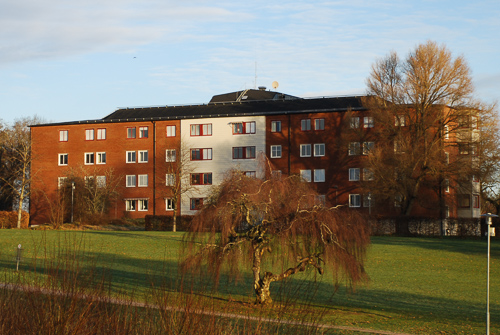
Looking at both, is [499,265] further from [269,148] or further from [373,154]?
[269,148]

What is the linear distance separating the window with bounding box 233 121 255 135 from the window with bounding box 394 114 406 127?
20.6m

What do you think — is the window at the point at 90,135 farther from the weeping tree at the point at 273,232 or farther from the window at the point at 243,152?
the weeping tree at the point at 273,232

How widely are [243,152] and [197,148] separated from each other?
611 centimetres

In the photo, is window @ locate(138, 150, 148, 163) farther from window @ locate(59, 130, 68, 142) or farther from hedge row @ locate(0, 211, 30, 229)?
hedge row @ locate(0, 211, 30, 229)

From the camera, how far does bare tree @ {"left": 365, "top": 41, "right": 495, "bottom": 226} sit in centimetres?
6150

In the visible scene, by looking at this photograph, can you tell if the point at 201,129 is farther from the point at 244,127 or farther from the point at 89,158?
the point at 89,158

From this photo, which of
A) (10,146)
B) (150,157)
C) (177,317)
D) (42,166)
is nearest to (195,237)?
(177,317)

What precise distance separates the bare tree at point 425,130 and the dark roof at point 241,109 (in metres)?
10.9

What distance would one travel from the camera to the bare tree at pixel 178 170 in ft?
257

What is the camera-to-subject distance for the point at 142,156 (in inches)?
3285

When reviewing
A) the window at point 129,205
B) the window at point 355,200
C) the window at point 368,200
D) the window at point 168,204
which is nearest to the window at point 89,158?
the window at point 129,205

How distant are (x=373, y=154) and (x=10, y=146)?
5459 cm

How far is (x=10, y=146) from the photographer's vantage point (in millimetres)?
92188

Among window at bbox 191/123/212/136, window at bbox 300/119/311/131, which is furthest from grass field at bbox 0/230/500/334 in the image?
window at bbox 191/123/212/136
